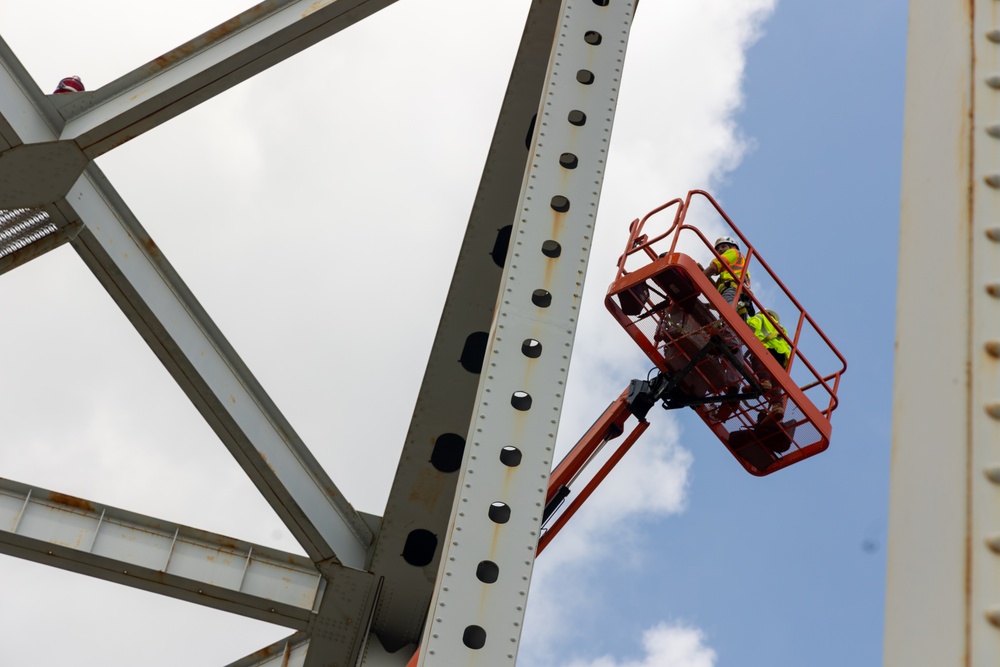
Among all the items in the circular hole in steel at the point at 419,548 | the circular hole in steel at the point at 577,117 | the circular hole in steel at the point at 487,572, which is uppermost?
the circular hole in steel at the point at 577,117

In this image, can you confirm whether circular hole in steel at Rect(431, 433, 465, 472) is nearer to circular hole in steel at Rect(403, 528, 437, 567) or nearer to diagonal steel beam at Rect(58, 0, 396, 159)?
circular hole in steel at Rect(403, 528, 437, 567)

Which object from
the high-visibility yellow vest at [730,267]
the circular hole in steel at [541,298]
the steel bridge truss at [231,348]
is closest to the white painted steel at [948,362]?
the circular hole in steel at [541,298]

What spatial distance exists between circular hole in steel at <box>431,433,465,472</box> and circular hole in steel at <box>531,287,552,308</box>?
3.74 meters

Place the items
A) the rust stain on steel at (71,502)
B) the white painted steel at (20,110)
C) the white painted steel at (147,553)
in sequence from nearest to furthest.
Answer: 1. the white painted steel at (20,110)
2. the white painted steel at (147,553)
3. the rust stain on steel at (71,502)

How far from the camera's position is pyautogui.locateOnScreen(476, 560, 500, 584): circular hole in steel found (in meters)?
5.00

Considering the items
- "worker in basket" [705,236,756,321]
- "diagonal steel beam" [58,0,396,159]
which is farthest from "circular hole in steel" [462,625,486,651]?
"worker in basket" [705,236,756,321]

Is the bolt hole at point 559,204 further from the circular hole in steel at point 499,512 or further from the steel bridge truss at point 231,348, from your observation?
the circular hole in steel at point 499,512

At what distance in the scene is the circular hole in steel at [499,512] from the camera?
5164 mm

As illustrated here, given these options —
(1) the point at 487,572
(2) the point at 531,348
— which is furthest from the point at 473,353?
(1) the point at 487,572

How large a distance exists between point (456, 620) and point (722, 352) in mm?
7040

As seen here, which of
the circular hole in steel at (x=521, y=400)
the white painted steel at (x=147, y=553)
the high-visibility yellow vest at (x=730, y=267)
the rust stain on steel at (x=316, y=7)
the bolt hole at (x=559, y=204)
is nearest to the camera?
the circular hole in steel at (x=521, y=400)

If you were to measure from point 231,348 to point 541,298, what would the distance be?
3.69m

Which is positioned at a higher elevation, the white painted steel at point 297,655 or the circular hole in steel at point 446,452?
the circular hole in steel at point 446,452

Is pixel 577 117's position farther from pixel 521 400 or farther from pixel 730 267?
pixel 730 267
